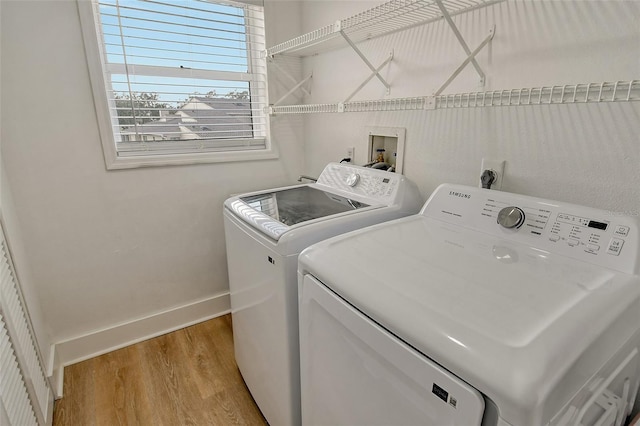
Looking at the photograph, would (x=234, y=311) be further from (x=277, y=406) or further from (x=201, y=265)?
(x=201, y=265)

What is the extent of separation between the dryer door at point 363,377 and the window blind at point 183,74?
1478 millimetres

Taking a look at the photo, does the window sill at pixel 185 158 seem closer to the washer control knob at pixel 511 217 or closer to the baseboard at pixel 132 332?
the baseboard at pixel 132 332

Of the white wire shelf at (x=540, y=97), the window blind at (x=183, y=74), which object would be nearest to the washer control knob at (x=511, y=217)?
the white wire shelf at (x=540, y=97)

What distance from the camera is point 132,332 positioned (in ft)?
6.53

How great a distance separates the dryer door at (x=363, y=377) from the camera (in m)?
0.58

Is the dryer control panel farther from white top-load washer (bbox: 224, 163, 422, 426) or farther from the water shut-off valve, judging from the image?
white top-load washer (bbox: 224, 163, 422, 426)

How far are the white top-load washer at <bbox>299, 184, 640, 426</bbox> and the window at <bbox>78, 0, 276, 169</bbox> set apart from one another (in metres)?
1.41

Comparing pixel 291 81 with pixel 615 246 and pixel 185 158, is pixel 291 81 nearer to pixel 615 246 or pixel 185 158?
pixel 185 158

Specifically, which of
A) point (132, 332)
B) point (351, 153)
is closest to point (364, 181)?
point (351, 153)

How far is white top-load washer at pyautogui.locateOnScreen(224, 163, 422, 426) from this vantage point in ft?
3.66

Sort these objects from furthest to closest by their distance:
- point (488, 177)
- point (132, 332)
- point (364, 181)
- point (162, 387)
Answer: point (132, 332), point (162, 387), point (364, 181), point (488, 177)

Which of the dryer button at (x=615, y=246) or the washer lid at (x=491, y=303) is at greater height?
the dryer button at (x=615, y=246)

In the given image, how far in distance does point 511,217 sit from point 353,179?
744mm

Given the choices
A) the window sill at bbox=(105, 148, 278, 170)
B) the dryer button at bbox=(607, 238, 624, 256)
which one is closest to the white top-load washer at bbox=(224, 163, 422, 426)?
the window sill at bbox=(105, 148, 278, 170)
